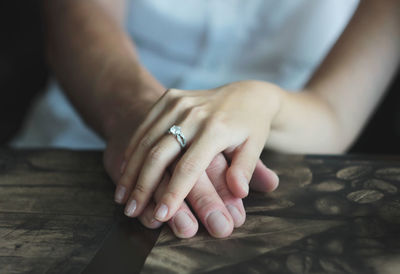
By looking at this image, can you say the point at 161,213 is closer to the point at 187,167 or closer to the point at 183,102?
the point at 187,167

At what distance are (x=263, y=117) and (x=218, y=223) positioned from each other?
19 cm

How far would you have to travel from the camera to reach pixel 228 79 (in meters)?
1.01

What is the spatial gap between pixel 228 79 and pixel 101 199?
52cm

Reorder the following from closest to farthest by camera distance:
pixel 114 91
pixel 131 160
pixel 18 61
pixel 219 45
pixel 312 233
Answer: pixel 312 233
pixel 131 160
pixel 114 91
pixel 219 45
pixel 18 61

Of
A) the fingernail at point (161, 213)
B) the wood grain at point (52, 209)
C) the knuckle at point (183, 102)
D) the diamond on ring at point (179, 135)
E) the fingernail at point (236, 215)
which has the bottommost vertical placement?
the wood grain at point (52, 209)

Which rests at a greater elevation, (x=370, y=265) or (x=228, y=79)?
(x=370, y=265)

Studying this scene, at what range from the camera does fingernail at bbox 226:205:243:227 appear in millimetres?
496

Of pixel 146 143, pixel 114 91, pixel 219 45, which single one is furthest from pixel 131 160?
pixel 219 45

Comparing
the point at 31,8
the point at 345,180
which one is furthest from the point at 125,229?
the point at 31,8

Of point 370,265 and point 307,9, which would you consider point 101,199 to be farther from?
point 307,9

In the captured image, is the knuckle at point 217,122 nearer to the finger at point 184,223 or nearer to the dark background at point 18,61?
the finger at point 184,223

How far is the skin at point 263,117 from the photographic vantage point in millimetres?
531

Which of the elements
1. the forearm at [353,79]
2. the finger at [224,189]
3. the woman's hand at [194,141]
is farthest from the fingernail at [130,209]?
the forearm at [353,79]

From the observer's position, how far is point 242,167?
21.2 inches
